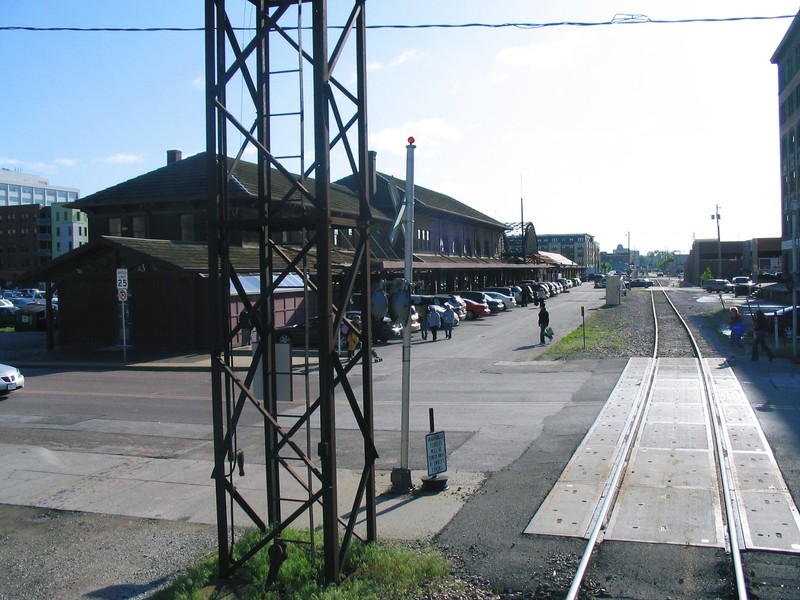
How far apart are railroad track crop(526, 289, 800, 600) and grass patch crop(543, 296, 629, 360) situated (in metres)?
9.73

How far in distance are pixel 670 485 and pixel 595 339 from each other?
21174 mm

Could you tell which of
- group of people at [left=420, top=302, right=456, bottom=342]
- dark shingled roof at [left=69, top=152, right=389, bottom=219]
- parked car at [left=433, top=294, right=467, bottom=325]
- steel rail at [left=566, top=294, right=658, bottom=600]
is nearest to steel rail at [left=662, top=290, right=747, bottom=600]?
steel rail at [left=566, top=294, right=658, bottom=600]

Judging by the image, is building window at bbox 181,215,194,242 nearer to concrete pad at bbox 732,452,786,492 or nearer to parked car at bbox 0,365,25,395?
parked car at bbox 0,365,25,395

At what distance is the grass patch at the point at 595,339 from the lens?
2656cm

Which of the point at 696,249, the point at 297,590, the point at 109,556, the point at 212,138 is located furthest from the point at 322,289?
the point at 696,249

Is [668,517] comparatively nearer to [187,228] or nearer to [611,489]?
[611,489]

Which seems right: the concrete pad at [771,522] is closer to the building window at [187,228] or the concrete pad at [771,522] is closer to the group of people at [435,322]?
the group of people at [435,322]

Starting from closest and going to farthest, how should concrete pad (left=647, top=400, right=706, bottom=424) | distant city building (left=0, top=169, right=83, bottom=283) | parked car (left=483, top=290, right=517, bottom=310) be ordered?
1. concrete pad (left=647, top=400, right=706, bottom=424)
2. parked car (left=483, top=290, right=517, bottom=310)
3. distant city building (left=0, top=169, right=83, bottom=283)

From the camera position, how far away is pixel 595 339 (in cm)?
3034

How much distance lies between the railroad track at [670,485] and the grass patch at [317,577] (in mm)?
1308

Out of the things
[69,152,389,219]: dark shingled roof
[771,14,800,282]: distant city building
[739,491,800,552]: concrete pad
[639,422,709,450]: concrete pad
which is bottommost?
[639,422,709,450]: concrete pad

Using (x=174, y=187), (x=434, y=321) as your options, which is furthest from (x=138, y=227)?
(x=434, y=321)

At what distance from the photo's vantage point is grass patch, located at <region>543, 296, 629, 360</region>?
26.6 m

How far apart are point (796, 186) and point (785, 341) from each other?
36.7 metres
